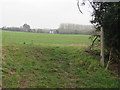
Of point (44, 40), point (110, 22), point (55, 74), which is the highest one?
point (110, 22)

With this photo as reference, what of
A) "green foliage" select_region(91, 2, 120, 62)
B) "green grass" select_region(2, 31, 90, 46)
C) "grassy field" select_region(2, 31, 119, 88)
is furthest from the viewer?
"green grass" select_region(2, 31, 90, 46)

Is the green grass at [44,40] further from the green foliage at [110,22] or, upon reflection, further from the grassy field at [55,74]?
the green foliage at [110,22]

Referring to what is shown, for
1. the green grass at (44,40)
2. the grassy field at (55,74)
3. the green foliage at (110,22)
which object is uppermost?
the green foliage at (110,22)

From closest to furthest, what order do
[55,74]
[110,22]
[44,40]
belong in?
[110,22] < [55,74] < [44,40]

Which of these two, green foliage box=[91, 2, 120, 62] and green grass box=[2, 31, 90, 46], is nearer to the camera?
green foliage box=[91, 2, 120, 62]

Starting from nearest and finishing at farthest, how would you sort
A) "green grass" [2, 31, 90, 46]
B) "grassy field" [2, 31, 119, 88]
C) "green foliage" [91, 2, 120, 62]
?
"grassy field" [2, 31, 119, 88] → "green foliage" [91, 2, 120, 62] → "green grass" [2, 31, 90, 46]

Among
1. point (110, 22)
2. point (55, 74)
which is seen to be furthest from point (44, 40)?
point (110, 22)

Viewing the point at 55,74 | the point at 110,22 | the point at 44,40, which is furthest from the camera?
the point at 44,40

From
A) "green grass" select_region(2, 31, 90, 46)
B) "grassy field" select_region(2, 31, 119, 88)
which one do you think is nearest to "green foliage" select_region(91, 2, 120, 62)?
"grassy field" select_region(2, 31, 119, 88)

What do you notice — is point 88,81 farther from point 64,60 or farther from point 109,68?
point 64,60

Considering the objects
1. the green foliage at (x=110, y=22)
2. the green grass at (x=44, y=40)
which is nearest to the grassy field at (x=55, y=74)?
the green foliage at (x=110, y=22)

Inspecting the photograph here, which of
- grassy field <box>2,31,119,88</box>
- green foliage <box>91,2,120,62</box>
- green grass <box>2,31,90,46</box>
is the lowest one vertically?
grassy field <box>2,31,119,88</box>

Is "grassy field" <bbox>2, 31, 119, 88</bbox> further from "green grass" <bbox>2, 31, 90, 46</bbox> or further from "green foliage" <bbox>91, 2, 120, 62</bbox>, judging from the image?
"green grass" <bbox>2, 31, 90, 46</bbox>

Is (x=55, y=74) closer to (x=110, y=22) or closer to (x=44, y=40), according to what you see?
(x=110, y=22)
